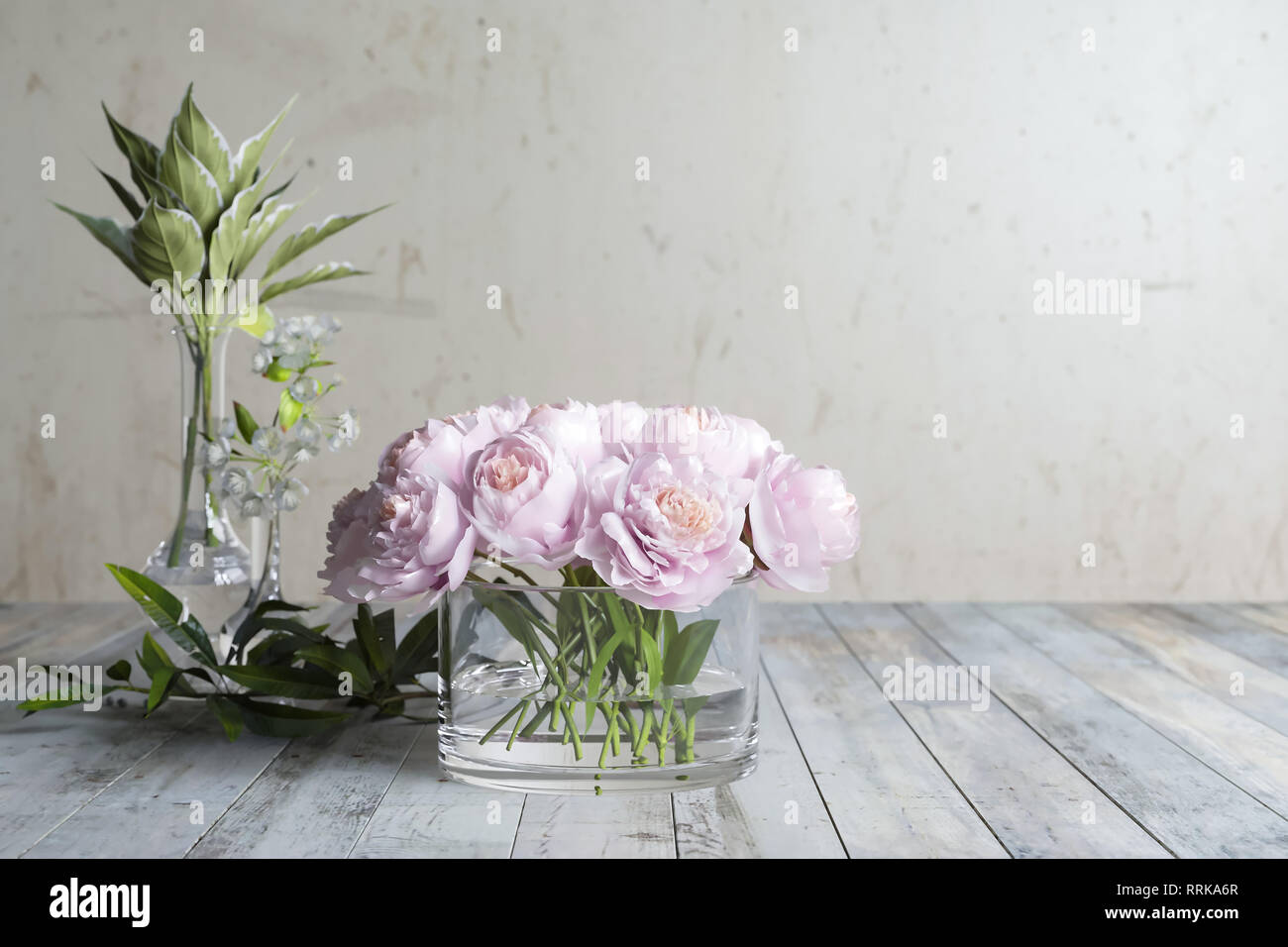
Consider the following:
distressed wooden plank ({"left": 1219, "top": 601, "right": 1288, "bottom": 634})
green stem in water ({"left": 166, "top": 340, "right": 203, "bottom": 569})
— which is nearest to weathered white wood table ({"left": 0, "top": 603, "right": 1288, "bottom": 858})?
green stem in water ({"left": 166, "top": 340, "right": 203, "bottom": 569})

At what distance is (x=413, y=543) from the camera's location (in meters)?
0.70

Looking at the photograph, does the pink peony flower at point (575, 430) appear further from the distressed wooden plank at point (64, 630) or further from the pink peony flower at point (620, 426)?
the distressed wooden plank at point (64, 630)

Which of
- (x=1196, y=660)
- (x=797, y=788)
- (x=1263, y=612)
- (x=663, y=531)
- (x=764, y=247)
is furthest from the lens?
(x=764, y=247)

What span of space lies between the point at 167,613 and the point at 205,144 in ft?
1.26

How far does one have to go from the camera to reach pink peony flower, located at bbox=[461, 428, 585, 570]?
0.68 m

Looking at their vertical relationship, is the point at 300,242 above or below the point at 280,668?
above

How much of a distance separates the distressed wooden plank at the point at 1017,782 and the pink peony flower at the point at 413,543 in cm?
36

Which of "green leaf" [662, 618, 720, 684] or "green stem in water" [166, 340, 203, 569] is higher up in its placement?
"green stem in water" [166, 340, 203, 569]

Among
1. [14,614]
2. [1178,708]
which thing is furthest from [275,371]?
[14,614]

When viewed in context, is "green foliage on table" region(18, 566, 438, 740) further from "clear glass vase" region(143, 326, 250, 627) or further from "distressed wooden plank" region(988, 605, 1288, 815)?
"distressed wooden plank" region(988, 605, 1288, 815)
